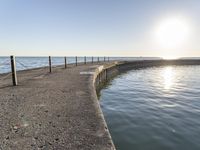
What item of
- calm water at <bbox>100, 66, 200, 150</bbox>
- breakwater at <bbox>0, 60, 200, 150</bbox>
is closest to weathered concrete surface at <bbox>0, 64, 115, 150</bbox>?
breakwater at <bbox>0, 60, 200, 150</bbox>

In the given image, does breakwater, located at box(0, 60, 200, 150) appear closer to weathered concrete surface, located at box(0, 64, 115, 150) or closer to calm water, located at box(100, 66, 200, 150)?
weathered concrete surface, located at box(0, 64, 115, 150)

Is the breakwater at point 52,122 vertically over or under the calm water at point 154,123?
over

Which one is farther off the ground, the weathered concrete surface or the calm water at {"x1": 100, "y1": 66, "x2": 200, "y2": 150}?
the weathered concrete surface

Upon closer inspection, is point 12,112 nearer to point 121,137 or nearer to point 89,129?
point 89,129

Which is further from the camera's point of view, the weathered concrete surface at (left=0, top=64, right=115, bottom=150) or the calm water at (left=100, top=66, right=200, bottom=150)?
the calm water at (left=100, top=66, right=200, bottom=150)

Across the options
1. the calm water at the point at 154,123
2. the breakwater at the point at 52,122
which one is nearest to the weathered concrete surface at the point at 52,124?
the breakwater at the point at 52,122

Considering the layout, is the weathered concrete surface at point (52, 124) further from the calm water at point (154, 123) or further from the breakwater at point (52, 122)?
the calm water at point (154, 123)

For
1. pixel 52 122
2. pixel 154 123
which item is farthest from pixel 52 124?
pixel 154 123

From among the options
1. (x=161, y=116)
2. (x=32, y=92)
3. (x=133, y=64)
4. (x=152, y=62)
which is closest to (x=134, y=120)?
(x=161, y=116)

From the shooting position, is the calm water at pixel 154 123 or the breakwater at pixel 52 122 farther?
the calm water at pixel 154 123

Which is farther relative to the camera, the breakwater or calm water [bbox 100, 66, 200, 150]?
calm water [bbox 100, 66, 200, 150]

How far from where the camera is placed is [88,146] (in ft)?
9.95

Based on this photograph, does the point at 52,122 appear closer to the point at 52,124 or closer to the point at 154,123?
the point at 52,124

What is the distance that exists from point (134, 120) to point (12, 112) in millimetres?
4444
